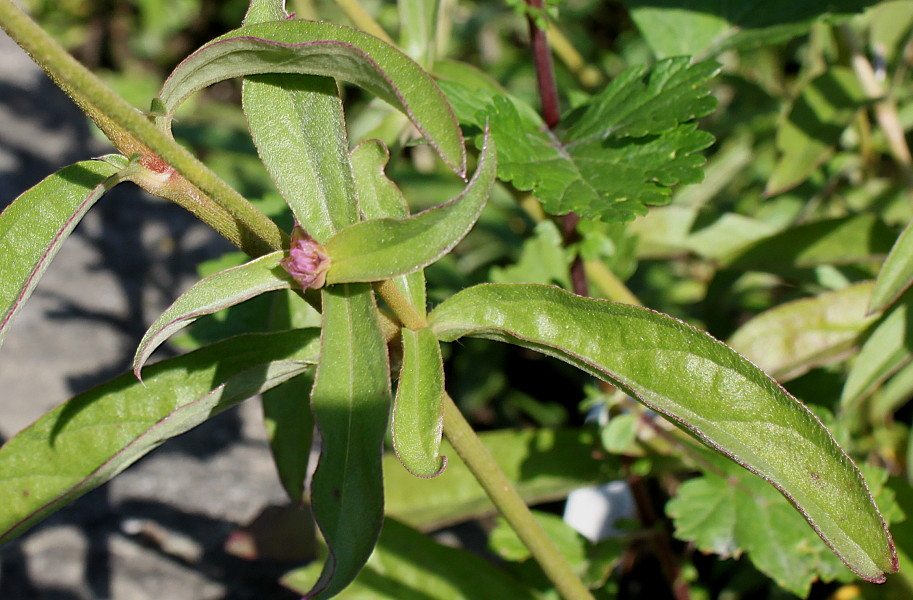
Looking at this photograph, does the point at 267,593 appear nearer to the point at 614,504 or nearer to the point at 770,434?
the point at 614,504

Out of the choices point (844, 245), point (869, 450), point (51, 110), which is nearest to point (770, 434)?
point (844, 245)

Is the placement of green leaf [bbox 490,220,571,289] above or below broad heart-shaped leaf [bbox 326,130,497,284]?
below

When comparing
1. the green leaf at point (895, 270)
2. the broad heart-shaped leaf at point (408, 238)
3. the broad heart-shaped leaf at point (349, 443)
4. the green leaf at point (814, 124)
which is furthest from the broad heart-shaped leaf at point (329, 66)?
the green leaf at point (814, 124)

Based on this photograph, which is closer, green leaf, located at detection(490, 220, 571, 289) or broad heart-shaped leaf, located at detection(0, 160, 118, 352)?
broad heart-shaped leaf, located at detection(0, 160, 118, 352)

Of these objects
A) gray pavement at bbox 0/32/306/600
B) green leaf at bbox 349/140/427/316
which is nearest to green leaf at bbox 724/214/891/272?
green leaf at bbox 349/140/427/316

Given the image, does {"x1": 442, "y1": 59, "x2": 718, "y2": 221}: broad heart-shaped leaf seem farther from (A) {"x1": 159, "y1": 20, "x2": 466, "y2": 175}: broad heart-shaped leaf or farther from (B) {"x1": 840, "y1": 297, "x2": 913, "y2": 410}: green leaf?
(B) {"x1": 840, "y1": 297, "x2": 913, "y2": 410}: green leaf

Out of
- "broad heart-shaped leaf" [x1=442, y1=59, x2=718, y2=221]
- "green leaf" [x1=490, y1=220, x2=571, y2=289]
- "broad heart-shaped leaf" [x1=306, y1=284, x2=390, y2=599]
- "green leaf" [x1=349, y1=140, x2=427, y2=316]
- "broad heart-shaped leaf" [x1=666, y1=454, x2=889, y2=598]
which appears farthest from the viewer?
"green leaf" [x1=490, y1=220, x2=571, y2=289]

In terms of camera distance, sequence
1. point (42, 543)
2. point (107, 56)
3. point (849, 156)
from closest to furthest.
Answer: point (42, 543), point (849, 156), point (107, 56)
